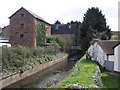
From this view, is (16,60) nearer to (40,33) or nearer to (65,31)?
(40,33)

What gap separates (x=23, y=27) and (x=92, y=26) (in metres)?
19.2

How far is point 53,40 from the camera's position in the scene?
47562 millimetres

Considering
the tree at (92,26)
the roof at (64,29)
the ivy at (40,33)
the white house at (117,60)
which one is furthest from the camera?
the roof at (64,29)

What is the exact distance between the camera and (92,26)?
169 ft

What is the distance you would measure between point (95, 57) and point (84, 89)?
63.0 feet

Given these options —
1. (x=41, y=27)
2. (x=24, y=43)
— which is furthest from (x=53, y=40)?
(x=24, y=43)

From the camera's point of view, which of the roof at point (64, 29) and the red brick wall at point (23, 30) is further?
the roof at point (64, 29)

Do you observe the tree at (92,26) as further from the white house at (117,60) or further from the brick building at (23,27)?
the white house at (117,60)

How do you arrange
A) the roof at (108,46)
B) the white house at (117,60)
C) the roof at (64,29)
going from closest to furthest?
the white house at (117,60), the roof at (108,46), the roof at (64,29)

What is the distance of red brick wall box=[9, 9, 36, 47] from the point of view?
4200 cm

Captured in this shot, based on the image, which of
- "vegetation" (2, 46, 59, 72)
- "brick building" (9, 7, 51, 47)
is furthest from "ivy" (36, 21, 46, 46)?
"vegetation" (2, 46, 59, 72)

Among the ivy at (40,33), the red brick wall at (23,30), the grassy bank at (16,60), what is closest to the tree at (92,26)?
the ivy at (40,33)

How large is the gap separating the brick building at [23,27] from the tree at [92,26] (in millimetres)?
13579

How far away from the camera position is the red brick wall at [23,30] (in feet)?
138
